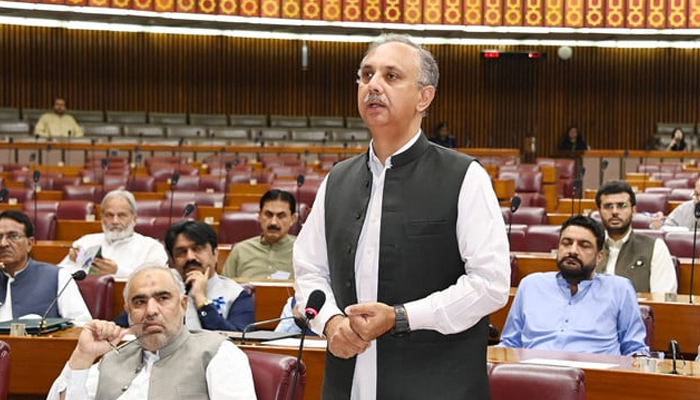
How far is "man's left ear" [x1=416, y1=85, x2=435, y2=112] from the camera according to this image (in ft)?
8.11

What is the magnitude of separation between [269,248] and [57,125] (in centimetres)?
1010

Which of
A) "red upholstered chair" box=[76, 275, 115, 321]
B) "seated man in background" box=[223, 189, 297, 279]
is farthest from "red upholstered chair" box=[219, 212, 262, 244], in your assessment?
"red upholstered chair" box=[76, 275, 115, 321]

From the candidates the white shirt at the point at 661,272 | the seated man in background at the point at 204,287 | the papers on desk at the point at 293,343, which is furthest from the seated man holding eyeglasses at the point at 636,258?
the papers on desk at the point at 293,343

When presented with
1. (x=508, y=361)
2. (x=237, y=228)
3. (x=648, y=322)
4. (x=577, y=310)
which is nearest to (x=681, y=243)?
(x=648, y=322)

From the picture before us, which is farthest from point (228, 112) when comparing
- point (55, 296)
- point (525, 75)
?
point (55, 296)

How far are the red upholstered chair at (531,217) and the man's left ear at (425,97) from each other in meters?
5.93

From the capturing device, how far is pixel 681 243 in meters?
6.86

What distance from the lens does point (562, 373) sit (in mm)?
3096

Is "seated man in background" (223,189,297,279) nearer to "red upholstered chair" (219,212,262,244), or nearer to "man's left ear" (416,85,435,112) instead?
"red upholstered chair" (219,212,262,244)

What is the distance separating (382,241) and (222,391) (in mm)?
973

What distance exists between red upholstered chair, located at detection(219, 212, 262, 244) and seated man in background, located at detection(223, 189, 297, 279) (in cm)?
133

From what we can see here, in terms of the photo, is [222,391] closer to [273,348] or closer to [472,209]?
[273,348]

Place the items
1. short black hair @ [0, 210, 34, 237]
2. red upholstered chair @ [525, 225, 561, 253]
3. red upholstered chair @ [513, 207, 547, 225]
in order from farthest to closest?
red upholstered chair @ [513, 207, 547, 225] < red upholstered chair @ [525, 225, 561, 253] < short black hair @ [0, 210, 34, 237]

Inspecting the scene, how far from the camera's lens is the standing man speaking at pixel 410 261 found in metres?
2.35
